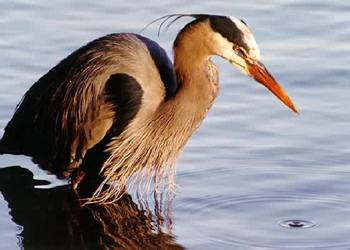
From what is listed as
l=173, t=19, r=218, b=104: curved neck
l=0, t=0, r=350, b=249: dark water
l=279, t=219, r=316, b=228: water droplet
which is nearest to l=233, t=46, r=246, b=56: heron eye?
l=173, t=19, r=218, b=104: curved neck

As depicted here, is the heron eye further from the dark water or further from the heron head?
the dark water

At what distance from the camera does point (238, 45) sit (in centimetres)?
780

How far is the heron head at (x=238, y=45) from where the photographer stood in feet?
25.4

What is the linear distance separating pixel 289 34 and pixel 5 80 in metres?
2.55

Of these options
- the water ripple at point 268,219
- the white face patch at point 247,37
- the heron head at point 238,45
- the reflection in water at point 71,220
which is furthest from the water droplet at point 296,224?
the white face patch at point 247,37

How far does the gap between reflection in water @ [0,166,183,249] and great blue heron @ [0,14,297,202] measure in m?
0.15

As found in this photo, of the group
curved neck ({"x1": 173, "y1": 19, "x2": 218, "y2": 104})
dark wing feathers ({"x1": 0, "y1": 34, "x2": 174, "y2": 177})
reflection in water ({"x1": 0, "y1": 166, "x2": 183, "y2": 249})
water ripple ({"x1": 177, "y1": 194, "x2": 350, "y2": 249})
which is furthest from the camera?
dark wing feathers ({"x1": 0, "y1": 34, "x2": 174, "y2": 177})

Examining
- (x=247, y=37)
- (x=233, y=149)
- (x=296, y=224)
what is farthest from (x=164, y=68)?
(x=296, y=224)

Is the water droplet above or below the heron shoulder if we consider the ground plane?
below

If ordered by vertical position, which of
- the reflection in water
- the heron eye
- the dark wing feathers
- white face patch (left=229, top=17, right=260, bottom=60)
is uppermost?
white face patch (left=229, top=17, right=260, bottom=60)

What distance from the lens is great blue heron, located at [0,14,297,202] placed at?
7.94 metres

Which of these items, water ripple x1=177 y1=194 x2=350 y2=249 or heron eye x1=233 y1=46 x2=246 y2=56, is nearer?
water ripple x1=177 y1=194 x2=350 y2=249

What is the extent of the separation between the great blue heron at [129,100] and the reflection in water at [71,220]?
0.48 feet

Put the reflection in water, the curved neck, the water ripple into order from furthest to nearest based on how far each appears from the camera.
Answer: the curved neck → the reflection in water → the water ripple
